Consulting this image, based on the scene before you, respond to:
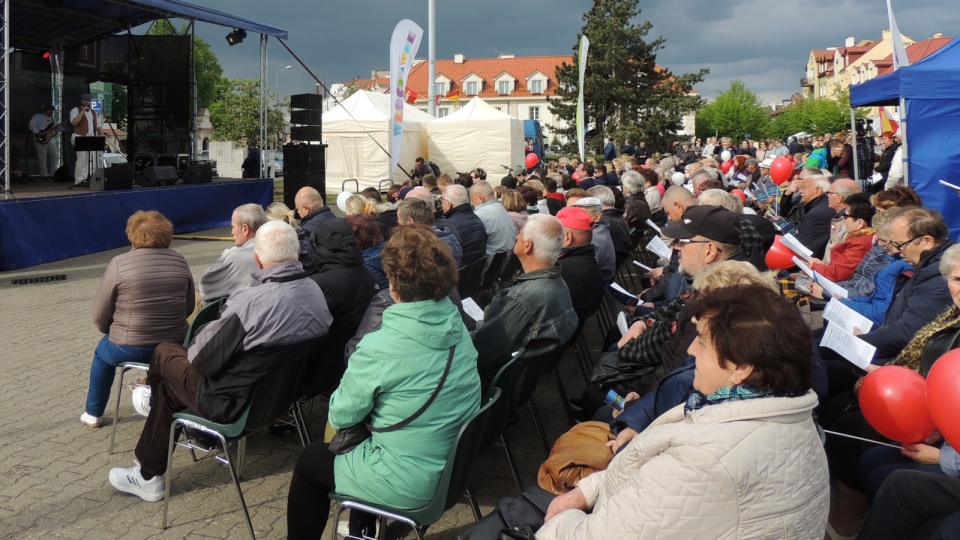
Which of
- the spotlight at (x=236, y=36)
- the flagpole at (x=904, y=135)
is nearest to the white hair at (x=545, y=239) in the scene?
the flagpole at (x=904, y=135)

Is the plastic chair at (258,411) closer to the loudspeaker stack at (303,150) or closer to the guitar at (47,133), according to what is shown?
the loudspeaker stack at (303,150)

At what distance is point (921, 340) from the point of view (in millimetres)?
3252

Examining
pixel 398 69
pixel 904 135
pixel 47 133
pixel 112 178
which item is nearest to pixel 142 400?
pixel 904 135

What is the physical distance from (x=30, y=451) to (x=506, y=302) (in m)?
2.87

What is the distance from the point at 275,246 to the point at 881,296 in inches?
131

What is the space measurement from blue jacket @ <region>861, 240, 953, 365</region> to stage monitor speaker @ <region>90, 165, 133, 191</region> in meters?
11.6

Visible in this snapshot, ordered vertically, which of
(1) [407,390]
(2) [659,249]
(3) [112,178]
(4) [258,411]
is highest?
(3) [112,178]

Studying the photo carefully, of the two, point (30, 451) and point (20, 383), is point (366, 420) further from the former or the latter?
point (20, 383)

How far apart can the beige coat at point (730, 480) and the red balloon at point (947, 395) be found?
2.29 feet

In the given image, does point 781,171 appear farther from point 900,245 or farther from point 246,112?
point 246,112

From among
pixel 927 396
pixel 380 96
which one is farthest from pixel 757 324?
pixel 380 96

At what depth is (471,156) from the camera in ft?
92.7

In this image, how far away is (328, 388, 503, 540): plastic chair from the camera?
8.46 ft

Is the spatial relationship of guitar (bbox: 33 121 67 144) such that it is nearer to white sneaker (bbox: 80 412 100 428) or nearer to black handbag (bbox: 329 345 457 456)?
white sneaker (bbox: 80 412 100 428)
